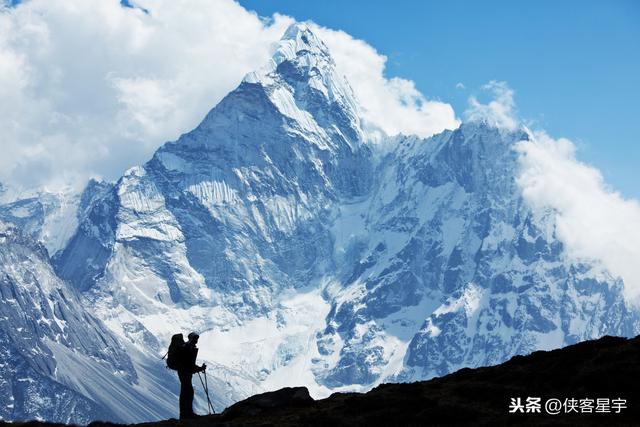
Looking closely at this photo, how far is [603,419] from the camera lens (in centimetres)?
4297

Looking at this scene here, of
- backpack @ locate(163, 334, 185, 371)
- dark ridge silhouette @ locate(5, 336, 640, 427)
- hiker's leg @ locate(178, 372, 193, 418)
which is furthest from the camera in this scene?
hiker's leg @ locate(178, 372, 193, 418)

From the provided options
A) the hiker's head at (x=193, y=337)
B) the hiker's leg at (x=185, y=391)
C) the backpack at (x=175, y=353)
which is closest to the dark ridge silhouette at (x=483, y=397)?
the hiker's leg at (x=185, y=391)

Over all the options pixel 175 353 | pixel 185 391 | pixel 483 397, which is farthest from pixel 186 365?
pixel 483 397

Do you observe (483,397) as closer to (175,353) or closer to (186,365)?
(186,365)

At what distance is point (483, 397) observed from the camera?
4909 cm

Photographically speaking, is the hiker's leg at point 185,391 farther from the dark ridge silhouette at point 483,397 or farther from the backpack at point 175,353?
the dark ridge silhouette at point 483,397

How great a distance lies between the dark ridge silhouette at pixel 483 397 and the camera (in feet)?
148

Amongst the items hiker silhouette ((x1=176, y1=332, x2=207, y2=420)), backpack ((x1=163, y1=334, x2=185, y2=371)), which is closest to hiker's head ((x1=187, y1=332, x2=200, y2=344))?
hiker silhouette ((x1=176, y1=332, x2=207, y2=420))

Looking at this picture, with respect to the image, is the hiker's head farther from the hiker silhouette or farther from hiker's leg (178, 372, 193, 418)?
hiker's leg (178, 372, 193, 418)

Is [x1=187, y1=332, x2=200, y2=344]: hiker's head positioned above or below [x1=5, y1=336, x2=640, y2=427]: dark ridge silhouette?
above

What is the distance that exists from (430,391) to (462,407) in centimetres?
601

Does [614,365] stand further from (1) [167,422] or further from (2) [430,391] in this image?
(1) [167,422]

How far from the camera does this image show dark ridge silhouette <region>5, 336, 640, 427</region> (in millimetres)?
45062

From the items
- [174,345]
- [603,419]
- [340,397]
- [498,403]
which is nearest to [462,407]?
[498,403]
